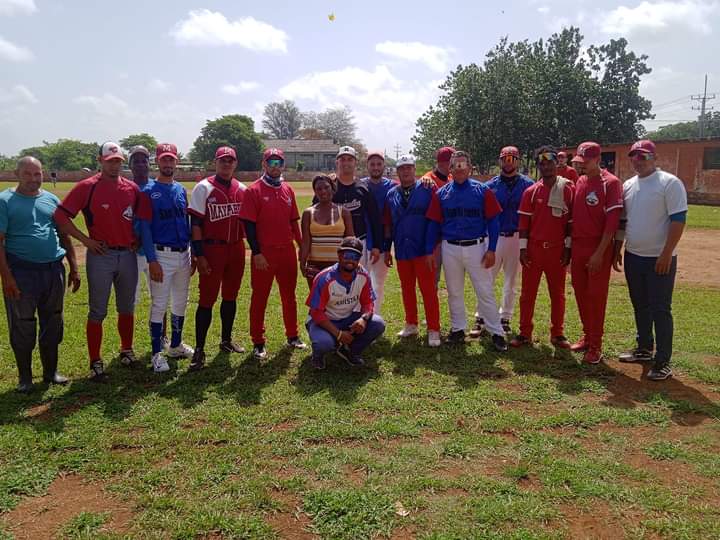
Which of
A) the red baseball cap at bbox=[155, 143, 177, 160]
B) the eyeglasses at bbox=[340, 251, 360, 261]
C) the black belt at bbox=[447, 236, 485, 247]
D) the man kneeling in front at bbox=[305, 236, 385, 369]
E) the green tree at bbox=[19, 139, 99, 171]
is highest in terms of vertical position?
the green tree at bbox=[19, 139, 99, 171]

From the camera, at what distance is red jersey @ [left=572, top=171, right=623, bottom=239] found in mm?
5078

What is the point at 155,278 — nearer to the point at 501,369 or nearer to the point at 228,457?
the point at 228,457

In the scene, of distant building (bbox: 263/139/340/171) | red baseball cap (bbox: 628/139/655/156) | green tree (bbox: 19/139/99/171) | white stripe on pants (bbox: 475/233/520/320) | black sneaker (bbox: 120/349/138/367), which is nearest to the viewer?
red baseball cap (bbox: 628/139/655/156)

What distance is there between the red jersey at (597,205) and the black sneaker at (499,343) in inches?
53.0

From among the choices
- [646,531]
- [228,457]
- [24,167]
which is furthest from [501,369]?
[24,167]

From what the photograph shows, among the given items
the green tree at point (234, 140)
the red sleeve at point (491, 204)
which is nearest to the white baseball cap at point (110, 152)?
the red sleeve at point (491, 204)

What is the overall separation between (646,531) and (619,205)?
3.16 m

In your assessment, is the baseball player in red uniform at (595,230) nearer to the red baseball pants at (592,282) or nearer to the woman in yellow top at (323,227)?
the red baseball pants at (592,282)

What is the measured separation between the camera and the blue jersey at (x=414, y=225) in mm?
5824

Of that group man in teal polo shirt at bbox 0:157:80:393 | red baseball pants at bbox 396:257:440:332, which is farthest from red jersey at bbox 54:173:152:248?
red baseball pants at bbox 396:257:440:332

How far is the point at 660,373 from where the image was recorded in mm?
4938

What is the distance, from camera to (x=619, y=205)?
16.6ft

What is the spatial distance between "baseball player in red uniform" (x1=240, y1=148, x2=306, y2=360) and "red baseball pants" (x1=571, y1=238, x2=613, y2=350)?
295 centimetres

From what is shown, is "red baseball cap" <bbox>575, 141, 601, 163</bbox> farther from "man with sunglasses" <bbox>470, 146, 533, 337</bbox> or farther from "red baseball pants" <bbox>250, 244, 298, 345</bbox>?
"red baseball pants" <bbox>250, 244, 298, 345</bbox>
